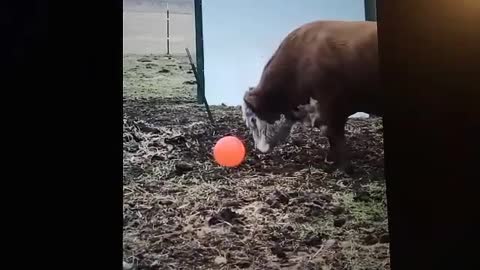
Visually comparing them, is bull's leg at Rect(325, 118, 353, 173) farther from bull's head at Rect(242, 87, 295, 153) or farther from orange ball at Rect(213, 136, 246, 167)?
orange ball at Rect(213, 136, 246, 167)

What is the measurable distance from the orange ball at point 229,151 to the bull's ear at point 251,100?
153 mm

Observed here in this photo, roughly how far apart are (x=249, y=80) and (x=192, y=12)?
372 mm

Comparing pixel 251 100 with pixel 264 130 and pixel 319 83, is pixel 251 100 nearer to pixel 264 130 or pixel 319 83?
pixel 264 130

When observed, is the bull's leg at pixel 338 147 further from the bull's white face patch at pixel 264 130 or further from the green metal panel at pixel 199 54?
the green metal panel at pixel 199 54

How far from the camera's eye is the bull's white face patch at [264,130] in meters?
1.97

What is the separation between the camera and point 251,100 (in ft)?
6.53

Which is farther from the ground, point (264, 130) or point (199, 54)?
point (199, 54)

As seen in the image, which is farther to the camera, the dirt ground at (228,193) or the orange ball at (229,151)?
the orange ball at (229,151)

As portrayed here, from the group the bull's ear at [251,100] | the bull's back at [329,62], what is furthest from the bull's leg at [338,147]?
the bull's ear at [251,100]

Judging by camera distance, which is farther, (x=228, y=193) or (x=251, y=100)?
(x=251, y=100)

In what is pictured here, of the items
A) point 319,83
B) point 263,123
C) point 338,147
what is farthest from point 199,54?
point 338,147

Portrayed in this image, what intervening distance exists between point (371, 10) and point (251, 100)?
2.06 ft

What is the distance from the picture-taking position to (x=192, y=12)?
2.01 metres
